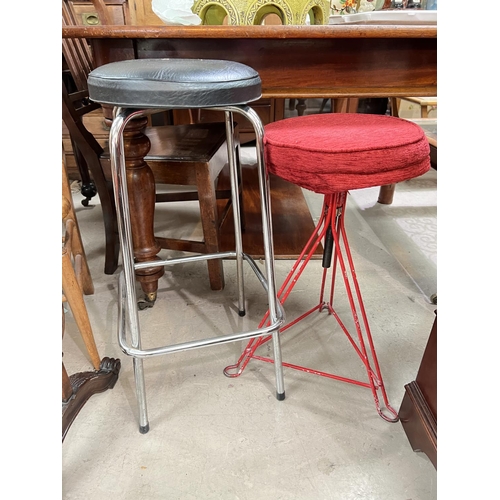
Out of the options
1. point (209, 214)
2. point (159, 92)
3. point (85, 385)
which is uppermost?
point (159, 92)

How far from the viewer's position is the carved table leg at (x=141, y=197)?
1.12 meters

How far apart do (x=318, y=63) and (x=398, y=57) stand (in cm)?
21

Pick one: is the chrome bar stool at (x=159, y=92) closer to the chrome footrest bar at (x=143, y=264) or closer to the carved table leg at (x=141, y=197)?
the chrome footrest bar at (x=143, y=264)

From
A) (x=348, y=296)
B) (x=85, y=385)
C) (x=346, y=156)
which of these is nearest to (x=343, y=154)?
(x=346, y=156)

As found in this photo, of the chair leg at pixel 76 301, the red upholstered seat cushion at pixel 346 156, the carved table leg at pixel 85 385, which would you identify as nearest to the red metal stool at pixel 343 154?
the red upholstered seat cushion at pixel 346 156

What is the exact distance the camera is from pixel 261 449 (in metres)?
0.88

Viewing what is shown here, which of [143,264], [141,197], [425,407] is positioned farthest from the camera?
[141,197]

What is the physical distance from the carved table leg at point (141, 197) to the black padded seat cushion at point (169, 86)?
452mm

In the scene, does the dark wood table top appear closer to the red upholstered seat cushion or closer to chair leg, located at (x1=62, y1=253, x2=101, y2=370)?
the red upholstered seat cushion

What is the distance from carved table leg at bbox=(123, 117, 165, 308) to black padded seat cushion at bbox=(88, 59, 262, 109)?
1.48 feet

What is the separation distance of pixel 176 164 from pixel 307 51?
1.62 feet

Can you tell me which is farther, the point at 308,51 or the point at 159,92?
the point at 308,51

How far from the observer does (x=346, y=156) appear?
0.69m

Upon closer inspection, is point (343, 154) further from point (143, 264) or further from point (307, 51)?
point (143, 264)
